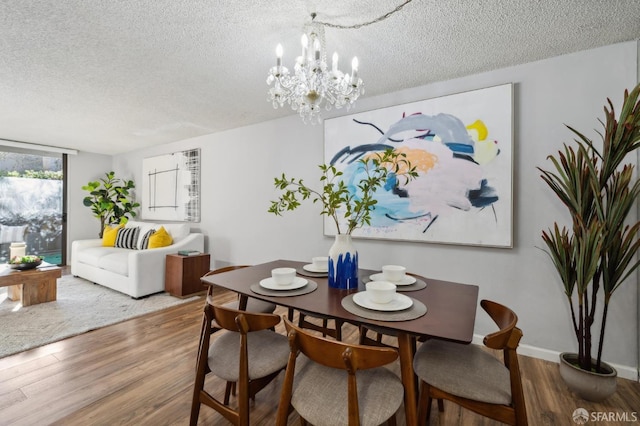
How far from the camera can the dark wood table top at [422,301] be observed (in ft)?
3.41

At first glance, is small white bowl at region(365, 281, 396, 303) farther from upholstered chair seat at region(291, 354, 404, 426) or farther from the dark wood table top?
upholstered chair seat at region(291, 354, 404, 426)

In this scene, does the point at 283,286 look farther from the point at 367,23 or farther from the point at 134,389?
the point at 367,23

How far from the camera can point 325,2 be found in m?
1.60

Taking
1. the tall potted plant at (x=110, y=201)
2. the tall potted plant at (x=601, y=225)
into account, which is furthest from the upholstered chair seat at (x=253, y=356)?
the tall potted plant at (x=110, y=201)

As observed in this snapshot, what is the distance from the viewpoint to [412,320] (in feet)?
3.67

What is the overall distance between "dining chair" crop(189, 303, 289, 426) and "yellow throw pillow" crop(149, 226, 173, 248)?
115 inches

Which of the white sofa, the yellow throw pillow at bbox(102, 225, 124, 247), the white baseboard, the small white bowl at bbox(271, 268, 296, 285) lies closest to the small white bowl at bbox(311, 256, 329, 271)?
the small white bowl at bbox(271, 268, 296, 285)

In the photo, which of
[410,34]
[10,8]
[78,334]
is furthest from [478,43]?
[78,334]

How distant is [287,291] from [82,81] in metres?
2.85

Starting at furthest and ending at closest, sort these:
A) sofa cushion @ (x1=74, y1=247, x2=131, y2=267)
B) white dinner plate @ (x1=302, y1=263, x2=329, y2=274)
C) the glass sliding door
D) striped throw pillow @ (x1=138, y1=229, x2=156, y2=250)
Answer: the glass sliding door → striped throw pillow @ (x1=138, y1=229, x2=156, y2=250) → sofa cushion @ (x1=74, y1=247, x2=131, y2=267) → white dinner plate @ (x1=302, y1=263, x2=329, y2=274)

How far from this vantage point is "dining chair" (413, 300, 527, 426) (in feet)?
3.43

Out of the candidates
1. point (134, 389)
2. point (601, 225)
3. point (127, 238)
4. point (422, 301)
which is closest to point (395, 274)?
point (422, 301)

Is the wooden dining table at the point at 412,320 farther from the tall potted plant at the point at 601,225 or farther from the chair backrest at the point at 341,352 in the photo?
the tall potted plant at the point at 601,225

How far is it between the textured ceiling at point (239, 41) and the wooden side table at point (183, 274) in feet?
6.19
